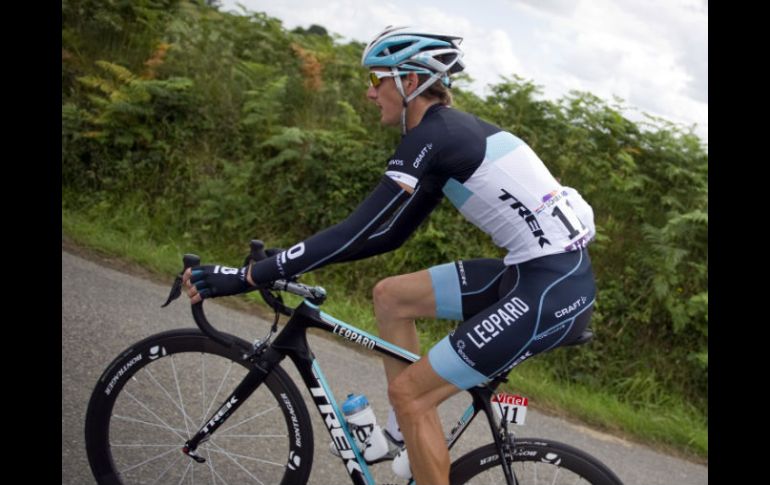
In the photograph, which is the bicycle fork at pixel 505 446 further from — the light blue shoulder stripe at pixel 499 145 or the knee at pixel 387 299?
the light blue shoulder stripe at pixel 499 145

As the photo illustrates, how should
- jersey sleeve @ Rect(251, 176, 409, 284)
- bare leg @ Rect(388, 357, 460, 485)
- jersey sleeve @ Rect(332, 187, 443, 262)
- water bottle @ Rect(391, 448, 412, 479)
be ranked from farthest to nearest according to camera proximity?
1. jersey sleeve @ Rect(332, 187, 443, 262)
2. water bottle @ Rect(391, 448, 412, 479)
3. bare leg @ Rect(388, 357, 460, 485)
4. jersey sleeve @ Rect(251, 176, 409, 284)

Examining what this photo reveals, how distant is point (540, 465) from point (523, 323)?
63 cm

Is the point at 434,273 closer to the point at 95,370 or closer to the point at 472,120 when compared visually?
the point at 472,120

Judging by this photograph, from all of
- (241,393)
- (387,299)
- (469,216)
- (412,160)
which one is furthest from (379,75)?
(241,393)

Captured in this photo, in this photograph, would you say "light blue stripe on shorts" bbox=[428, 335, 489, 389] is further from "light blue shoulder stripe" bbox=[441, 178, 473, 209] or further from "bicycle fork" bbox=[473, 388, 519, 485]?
"light blue shoulder stripe" bbox=[441, 178, 473, 209]

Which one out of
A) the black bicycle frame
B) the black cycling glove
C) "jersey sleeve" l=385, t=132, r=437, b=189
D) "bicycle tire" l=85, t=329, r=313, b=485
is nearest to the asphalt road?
"bicycle tire" l=85, t=329, r=313, b=485

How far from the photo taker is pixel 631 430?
254 inches

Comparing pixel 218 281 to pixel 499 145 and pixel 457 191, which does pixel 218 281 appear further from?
pixel 499 145

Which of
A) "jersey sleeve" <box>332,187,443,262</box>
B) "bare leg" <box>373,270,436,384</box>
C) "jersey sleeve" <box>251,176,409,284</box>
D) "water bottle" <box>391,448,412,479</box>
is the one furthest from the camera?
"bare leg" <box>373,270,436,384</box>

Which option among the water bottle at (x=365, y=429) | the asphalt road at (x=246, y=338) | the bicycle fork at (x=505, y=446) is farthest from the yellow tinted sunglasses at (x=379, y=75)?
the asphalt road at (x=246, y=338)

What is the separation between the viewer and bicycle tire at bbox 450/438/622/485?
10.5ft

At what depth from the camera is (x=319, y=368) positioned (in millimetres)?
3412

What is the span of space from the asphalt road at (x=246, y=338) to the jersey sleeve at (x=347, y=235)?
5.81 feet
